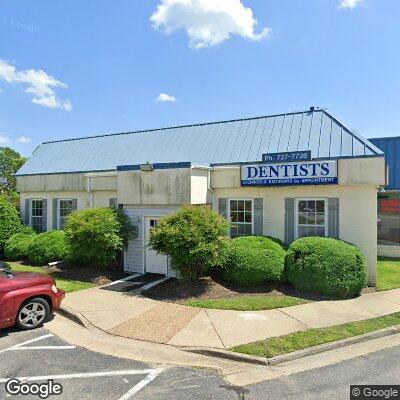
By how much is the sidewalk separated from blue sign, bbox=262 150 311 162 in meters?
4.51

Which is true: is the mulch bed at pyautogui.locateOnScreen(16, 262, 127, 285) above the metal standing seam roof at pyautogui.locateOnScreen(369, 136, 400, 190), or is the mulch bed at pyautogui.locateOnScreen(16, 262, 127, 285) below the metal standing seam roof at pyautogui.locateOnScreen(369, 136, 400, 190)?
below

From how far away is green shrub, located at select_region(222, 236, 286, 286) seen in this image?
10.7 metres

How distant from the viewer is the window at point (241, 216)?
13102mm

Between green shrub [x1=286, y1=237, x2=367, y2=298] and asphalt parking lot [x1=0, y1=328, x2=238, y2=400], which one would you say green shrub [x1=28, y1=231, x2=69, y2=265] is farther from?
green shrub [x1=286, y1=237, x2=367, y2=298]

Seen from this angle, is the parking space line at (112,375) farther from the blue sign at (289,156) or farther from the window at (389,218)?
the window at (389,218)

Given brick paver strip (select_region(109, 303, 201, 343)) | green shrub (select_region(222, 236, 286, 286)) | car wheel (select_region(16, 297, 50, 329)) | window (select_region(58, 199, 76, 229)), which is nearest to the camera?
brick paver strip (select_region(109, 303, 201, 343))

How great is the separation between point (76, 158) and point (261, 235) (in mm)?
11116

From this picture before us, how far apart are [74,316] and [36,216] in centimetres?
1089

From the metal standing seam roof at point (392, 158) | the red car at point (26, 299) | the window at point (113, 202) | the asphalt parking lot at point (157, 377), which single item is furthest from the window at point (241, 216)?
the metal standing seam roof at point (392, 158)

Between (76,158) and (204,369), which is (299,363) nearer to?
(204,369)

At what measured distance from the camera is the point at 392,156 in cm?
1750

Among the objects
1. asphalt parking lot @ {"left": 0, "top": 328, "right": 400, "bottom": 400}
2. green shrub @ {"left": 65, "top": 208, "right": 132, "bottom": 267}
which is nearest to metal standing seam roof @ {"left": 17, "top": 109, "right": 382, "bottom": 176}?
green shrub @ {"left": 65, "top": 208, "right": 132, "bottom": 267}

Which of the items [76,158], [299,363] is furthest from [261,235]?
[76,158]

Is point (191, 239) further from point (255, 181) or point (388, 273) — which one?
point (388, 273)
